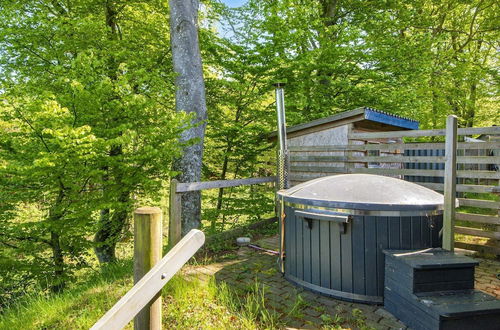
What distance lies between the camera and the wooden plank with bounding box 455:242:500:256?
4318 millimetres

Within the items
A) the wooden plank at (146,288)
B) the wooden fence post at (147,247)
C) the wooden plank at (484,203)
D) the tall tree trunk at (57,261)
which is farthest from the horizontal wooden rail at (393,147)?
the tall tree trunk at (57,261)

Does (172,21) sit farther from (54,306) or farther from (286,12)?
(54,306)

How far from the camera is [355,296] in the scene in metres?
3.11

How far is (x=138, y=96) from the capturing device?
173 inches

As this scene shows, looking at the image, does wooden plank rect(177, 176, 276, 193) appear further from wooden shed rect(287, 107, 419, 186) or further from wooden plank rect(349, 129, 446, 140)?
wooden plank rect(349, 129, 446, 140)

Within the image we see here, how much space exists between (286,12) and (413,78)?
14.4 ft

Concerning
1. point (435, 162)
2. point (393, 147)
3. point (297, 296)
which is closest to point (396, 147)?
point (393, 147)

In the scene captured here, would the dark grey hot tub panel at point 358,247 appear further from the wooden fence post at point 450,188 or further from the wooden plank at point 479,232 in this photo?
the wooden plank at point 479,232

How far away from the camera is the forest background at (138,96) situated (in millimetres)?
4105

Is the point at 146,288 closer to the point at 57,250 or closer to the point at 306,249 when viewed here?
the point at 306,249

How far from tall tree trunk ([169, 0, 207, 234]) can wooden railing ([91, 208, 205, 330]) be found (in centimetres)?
397

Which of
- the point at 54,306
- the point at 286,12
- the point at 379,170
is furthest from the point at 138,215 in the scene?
the point at 286,12

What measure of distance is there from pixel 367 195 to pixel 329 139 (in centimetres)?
337

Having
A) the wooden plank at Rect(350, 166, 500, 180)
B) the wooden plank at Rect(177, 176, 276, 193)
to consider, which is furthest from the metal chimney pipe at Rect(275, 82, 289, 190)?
the wooden plank at Rect(350, 166, 500, 180)
